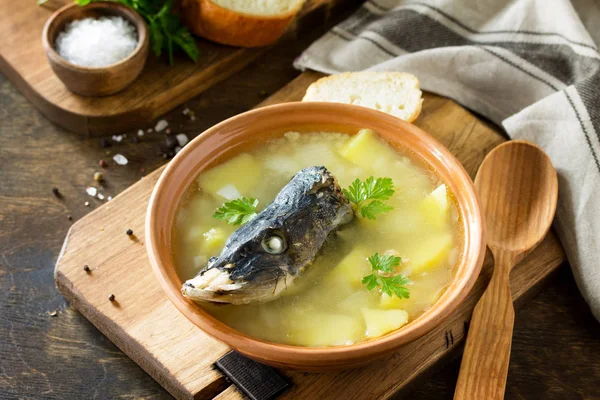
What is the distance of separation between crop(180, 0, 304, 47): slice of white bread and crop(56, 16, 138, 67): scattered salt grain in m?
0.28

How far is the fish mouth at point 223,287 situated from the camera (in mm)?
1872

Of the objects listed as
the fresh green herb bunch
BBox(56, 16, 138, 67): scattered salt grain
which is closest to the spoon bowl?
the fresh green herb bunch

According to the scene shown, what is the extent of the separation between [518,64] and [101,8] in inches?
64.4

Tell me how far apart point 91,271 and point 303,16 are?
4.84ft

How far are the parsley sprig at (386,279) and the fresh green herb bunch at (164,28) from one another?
1.37 metres

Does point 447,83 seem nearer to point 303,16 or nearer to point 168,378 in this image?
point 303,16

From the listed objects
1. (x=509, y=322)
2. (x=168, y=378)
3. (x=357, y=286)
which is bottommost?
(x=168, y=378)

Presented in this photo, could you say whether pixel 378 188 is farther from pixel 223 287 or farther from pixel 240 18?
pixel 240 18

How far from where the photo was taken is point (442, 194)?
2248mm

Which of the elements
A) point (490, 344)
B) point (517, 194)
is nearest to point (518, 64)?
point (517, 194)

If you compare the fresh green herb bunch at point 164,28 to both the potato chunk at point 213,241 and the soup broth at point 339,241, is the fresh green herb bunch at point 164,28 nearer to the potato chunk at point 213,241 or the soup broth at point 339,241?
the soup broth at point 339,241

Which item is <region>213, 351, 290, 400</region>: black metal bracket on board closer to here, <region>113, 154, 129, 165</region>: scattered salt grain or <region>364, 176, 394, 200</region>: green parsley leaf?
<region>364, 176, 394, 200</region>: green parsley leaf

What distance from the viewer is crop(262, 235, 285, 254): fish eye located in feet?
6.40

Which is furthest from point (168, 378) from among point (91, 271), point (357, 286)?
point (357, 286)
